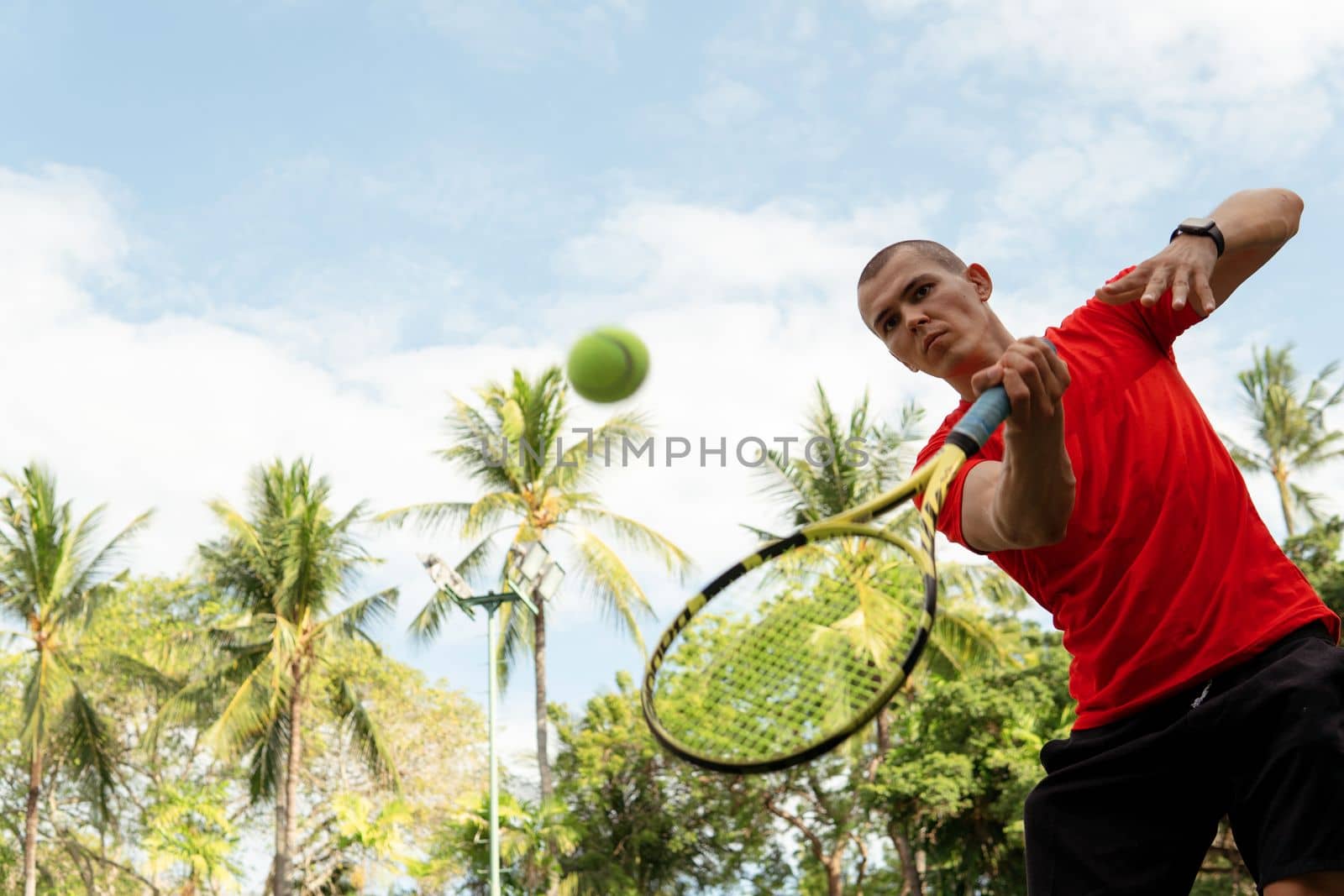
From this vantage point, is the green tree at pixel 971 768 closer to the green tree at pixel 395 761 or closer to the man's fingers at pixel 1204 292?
the green tree at pixel 395 761

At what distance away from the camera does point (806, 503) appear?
22.4 metres

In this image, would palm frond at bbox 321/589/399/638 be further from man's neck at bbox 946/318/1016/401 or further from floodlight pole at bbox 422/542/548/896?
man's neck at bbox 946/318/1016/401

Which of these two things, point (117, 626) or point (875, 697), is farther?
point (117, 626)

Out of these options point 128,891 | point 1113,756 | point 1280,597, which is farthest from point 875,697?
point 128,891

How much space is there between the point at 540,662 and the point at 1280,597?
21.2 m

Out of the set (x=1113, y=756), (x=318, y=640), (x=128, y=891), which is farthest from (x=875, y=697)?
(x=128, y=891)

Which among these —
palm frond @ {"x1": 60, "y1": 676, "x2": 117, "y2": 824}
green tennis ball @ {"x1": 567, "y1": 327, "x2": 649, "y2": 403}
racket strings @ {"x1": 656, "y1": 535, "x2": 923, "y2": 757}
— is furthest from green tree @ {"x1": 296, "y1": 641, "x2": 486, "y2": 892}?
racket strings @ {"x1": 656, "y1": 535, "x2": 923, "y2": 757}

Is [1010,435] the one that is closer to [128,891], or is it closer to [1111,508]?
[1111,508]

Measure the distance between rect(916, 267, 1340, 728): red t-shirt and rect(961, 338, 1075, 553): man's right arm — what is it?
6.0 inches

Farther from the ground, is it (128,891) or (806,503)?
(806,503)

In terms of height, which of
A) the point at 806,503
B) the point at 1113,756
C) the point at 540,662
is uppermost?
the point at 806,503

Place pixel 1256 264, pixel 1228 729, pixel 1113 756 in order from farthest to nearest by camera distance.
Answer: pixel 1256 264 → pixel 1113 756 → pixel 1228 729

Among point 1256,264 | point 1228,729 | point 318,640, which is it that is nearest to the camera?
point 1228,729

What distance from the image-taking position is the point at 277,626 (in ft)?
78.5
